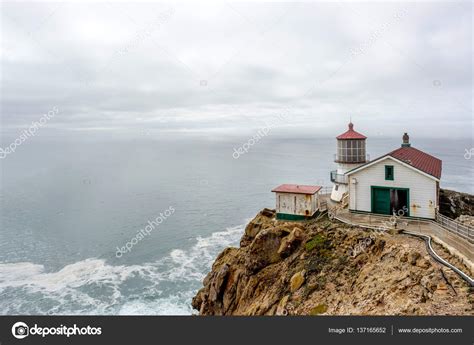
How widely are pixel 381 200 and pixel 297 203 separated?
5173mm

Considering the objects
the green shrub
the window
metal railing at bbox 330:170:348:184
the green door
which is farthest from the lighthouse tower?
the green shrub

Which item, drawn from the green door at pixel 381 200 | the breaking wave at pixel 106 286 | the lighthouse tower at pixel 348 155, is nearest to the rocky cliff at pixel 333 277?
the green door at pixel 381 200

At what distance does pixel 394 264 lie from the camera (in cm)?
1234

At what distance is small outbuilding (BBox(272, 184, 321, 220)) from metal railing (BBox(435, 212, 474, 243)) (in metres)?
7.05

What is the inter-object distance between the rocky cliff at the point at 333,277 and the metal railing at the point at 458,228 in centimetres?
198

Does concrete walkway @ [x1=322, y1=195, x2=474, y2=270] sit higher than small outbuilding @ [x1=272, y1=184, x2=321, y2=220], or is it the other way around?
small outbuilding @ [x1=272, y1=184, x2=321, y2=220]

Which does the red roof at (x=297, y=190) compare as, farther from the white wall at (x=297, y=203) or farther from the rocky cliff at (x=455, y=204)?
the rocky cliff at (x=455, y=204)

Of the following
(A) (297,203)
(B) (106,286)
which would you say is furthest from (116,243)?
(A) (297,203)

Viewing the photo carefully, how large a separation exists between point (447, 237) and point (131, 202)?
5468 centimetres

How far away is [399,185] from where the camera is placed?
17891 millimetres

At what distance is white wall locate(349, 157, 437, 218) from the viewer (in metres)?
17.3

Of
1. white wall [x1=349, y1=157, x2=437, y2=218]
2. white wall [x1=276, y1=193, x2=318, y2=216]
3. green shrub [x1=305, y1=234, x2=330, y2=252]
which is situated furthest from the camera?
white wall [x1=276, y1=193, x2=318, y2=216]

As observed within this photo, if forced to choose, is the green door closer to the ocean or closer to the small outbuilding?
the small outbuilding
